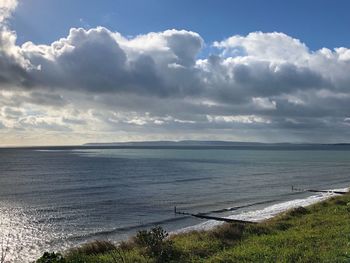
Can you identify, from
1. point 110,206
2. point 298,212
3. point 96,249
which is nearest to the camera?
point 96,249

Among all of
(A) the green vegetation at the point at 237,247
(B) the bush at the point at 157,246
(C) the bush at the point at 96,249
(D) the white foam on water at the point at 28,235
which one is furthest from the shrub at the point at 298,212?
(C) the bush at the point at 96,249

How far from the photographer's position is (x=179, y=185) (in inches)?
3393

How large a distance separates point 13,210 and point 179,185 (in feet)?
125

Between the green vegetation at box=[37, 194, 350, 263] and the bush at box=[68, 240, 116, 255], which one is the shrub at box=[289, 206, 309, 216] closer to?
the green vegetation at box=[37, 194, 350, 263]

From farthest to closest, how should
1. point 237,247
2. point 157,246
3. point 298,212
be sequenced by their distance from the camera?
point 298,212 → point 237,247 → point 157,246

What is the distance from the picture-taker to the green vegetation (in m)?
18.5

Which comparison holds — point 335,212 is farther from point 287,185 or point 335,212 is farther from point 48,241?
point 287,185

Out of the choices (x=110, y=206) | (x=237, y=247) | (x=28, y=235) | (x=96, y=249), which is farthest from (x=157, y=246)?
(x=110, y=206)

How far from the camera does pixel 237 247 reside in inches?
860

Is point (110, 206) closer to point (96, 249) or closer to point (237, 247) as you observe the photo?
point (96, 249)

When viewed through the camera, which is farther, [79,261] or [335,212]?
[335,212]

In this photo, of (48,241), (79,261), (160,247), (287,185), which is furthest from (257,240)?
(287,185)

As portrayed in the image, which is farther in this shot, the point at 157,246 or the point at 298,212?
the point at 298,212

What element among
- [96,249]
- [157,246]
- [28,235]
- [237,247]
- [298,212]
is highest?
[157,246]
